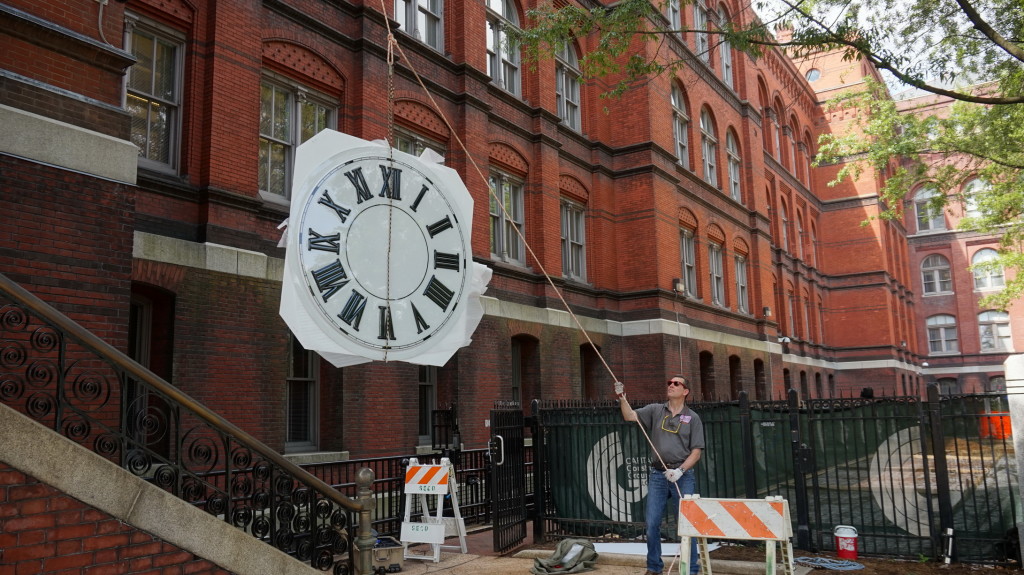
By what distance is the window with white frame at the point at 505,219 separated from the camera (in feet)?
59.5

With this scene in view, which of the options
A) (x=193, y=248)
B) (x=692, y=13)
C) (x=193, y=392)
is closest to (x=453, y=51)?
(x=193, y=248)

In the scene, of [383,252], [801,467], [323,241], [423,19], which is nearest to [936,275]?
[423,19]

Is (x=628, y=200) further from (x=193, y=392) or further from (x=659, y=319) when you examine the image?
(x=193, y=392)

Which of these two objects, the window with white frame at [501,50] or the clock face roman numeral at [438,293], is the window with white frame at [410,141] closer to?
the window with white frame at [501,50]

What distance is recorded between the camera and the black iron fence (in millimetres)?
9234

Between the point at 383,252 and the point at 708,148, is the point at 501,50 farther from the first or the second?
the point at 383,252

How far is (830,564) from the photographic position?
28.6 ft

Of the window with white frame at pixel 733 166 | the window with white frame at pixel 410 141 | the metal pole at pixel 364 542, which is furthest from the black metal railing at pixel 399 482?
the window with white frame at pixel 733 166

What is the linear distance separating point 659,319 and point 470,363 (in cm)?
805

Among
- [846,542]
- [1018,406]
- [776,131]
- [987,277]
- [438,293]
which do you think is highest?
[776,131]

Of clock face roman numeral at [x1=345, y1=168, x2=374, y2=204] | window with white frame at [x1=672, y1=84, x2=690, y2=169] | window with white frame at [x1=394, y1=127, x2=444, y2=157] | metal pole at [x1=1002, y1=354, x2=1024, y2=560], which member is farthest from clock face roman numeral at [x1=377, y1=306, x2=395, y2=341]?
window with white frame at [x1=672, y1=84, x2=690, y2=169]

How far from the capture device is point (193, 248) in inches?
425

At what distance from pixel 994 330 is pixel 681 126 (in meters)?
40.6

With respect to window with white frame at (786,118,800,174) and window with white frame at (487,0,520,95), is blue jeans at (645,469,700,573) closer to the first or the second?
window with white frame at (487,0,520,95)
